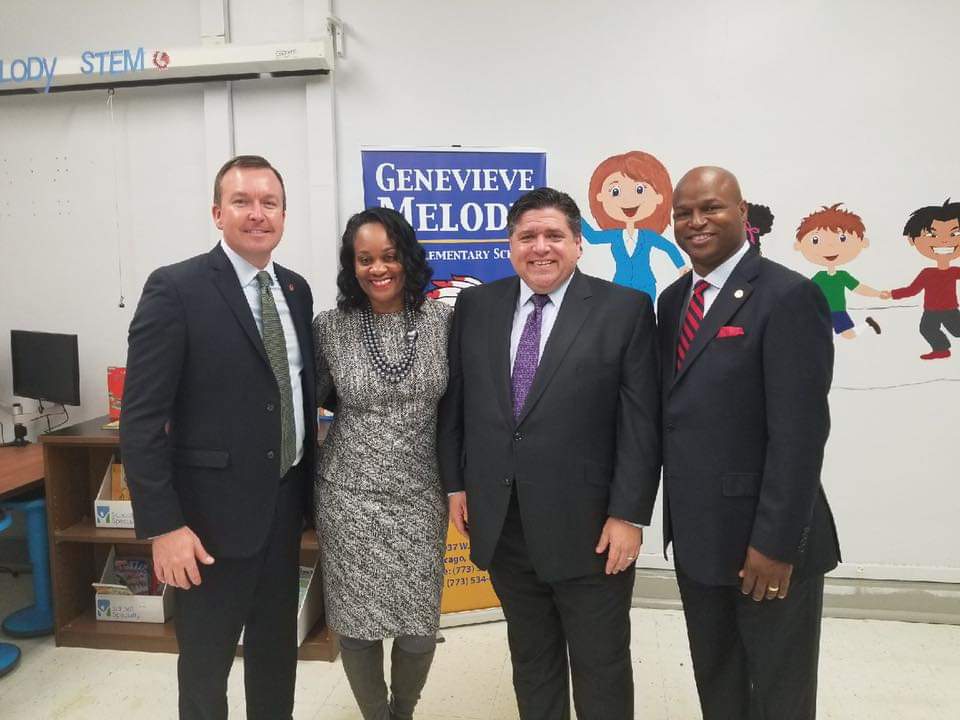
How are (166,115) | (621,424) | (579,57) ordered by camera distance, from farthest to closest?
1. (166,115)
2. (579,57)
3. (621,424)

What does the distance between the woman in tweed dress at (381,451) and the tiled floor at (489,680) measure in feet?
2.36

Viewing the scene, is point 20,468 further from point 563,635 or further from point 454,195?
point 563,635

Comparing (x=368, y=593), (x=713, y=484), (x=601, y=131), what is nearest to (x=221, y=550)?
(x=368, y=593)

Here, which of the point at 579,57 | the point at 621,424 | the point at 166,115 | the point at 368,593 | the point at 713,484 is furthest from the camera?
the point at 166,115

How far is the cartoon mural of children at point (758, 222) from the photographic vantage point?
292cm

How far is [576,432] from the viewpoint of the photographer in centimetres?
156

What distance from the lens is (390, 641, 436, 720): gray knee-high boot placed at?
186cm

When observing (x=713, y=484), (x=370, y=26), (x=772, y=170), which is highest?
(x=370, y=26)

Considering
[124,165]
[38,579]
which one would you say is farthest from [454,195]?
[38,579]

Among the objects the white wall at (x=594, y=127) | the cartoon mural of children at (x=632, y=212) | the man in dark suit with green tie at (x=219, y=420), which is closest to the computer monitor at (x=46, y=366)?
the white wall at (x=594, y=127)

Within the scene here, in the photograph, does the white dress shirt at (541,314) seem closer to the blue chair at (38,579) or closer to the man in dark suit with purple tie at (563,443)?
the man in dark suit with purple tie at (563,443)

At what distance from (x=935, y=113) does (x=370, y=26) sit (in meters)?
2.62

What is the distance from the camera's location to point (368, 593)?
1.76 m

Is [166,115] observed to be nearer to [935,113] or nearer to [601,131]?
[601,131]
